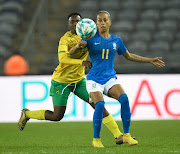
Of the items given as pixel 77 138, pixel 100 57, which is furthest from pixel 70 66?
pixel 77 138

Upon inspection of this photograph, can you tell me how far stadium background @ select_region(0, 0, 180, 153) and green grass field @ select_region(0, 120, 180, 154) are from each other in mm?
529

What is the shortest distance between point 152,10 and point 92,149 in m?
11.2

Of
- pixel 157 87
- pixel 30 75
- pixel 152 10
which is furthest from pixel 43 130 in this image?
pixel 152 10

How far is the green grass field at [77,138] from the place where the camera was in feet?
19.5

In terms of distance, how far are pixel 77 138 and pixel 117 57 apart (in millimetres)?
5802

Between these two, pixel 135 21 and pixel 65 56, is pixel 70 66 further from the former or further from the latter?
pixel 135 21

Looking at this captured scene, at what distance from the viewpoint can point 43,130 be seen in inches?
360

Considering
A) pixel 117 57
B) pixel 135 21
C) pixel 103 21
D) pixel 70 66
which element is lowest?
pixel 117 57

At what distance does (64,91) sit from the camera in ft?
23.0

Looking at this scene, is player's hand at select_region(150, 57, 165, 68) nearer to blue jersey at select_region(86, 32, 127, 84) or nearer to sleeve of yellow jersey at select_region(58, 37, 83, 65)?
blue jersey at select_region(86, 32, 127, 84)

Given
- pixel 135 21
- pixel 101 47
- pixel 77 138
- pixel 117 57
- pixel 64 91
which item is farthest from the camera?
pixel 135 21

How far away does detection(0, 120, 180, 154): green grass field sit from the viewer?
19.5 ft

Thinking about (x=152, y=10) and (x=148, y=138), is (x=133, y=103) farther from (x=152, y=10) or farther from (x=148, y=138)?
(x=152, y=10)

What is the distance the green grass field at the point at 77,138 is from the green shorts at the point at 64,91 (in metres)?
0.60
